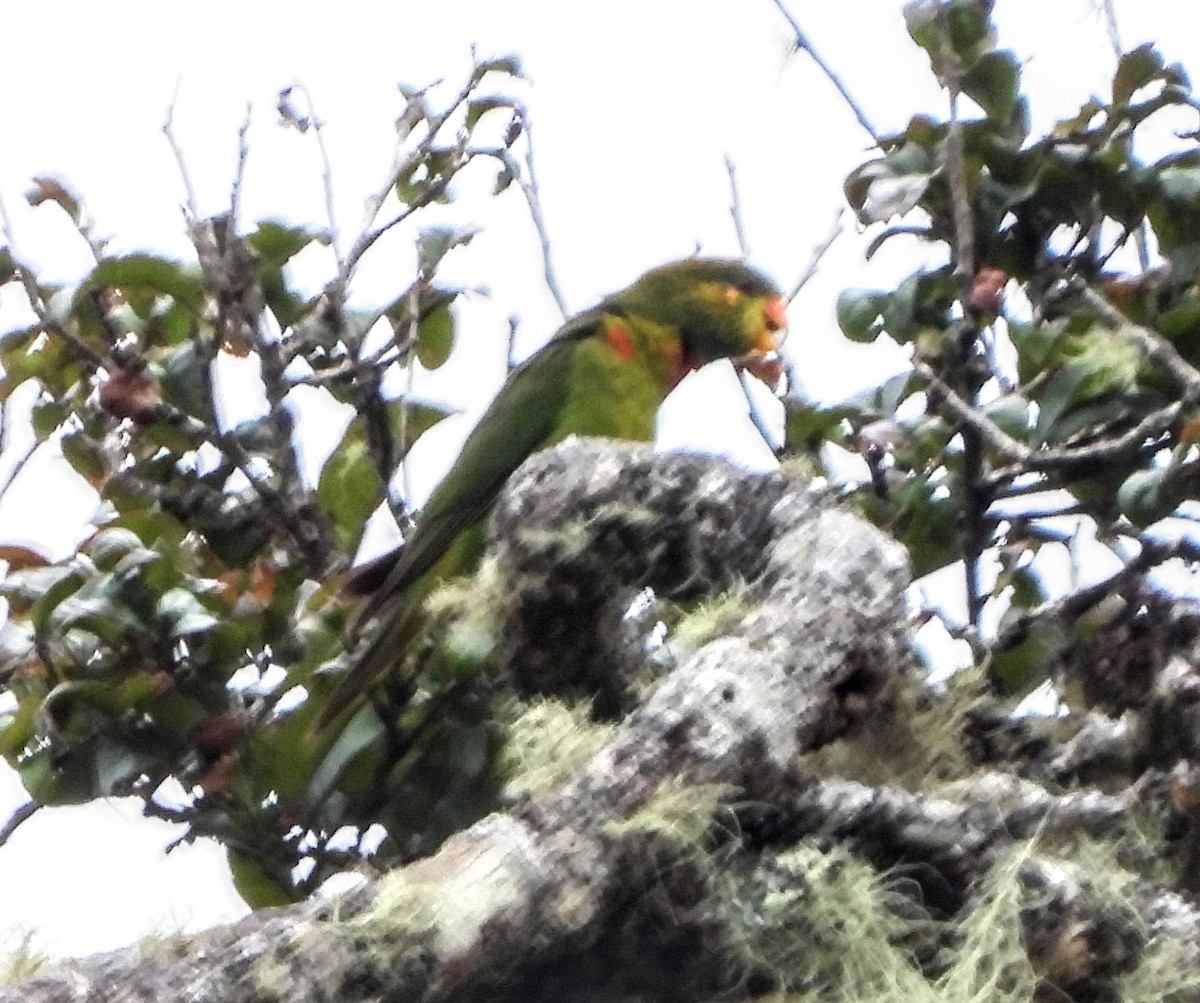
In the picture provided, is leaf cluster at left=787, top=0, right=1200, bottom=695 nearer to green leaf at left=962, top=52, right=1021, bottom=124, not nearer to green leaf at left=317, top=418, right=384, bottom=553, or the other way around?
green leaf at left=962, top=52, right=1021, bottom=124

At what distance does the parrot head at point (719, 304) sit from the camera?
5.41 ft

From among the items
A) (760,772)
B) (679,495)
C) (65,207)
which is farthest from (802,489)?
(65,207)

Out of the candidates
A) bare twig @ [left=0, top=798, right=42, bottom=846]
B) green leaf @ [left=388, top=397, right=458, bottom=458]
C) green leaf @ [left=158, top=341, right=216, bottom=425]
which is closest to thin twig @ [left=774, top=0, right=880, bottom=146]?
green leaf @ [left=388, top=397, right=458, bottom=458]

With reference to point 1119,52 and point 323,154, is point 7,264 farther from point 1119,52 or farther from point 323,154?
point 1119,52

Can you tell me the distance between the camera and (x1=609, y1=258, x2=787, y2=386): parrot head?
Answer: 165 centimetres

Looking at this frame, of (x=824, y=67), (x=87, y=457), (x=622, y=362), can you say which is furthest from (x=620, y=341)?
(x=87, y=457)

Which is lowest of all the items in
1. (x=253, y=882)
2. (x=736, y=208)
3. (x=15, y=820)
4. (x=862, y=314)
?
(x=253, y=882)

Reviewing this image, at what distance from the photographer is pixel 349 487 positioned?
120cm

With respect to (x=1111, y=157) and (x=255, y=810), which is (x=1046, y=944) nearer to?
(x=255, y=810)

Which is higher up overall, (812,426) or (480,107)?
(480,107)

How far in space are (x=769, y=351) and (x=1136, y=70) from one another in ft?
1.66

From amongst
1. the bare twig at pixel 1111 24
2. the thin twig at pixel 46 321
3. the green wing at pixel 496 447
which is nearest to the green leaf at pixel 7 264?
the thin twig at pixel 46 321

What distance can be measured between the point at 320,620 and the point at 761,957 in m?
0.45

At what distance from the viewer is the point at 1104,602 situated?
1029mm
